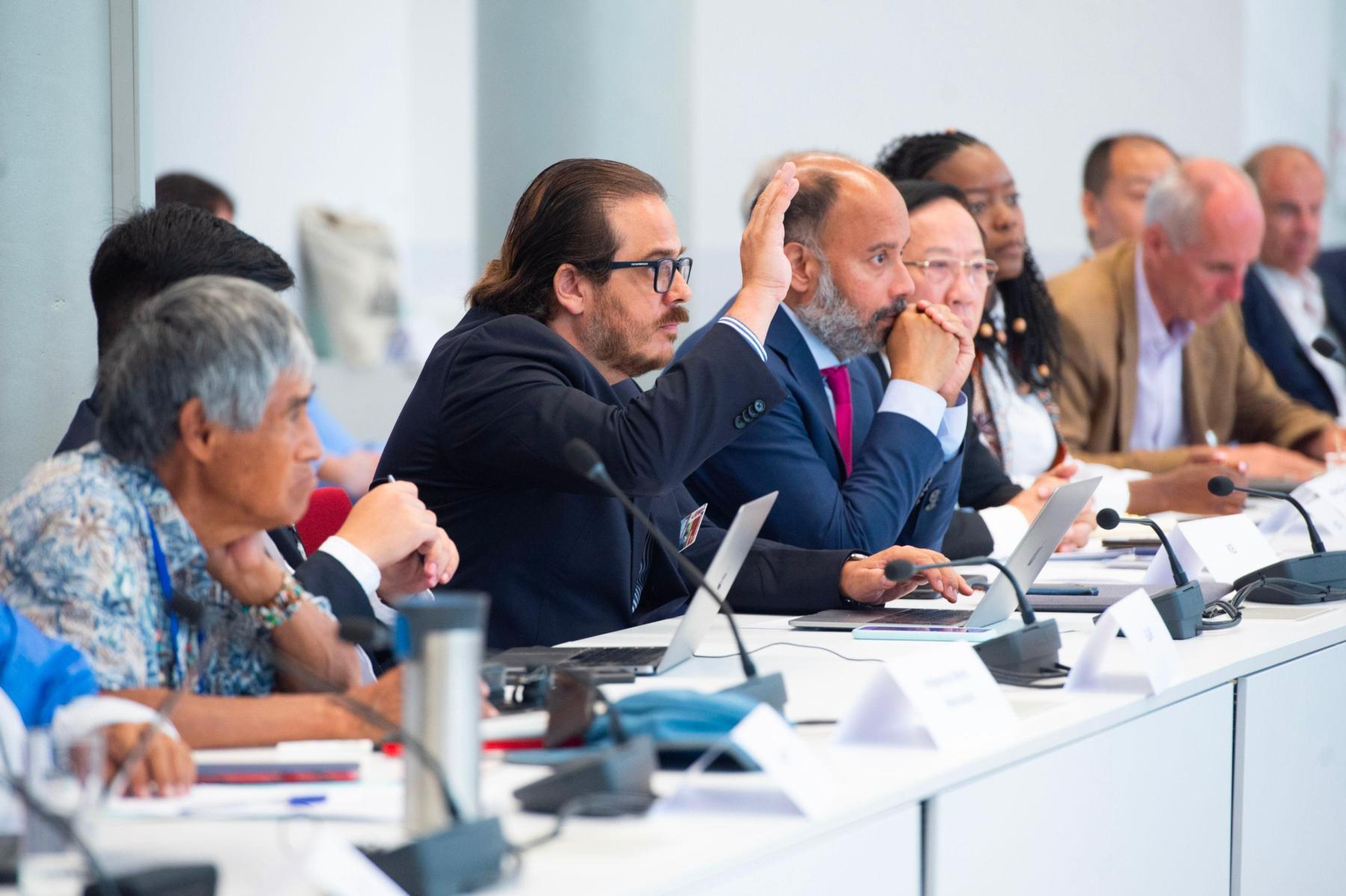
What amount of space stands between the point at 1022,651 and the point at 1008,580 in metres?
0.27

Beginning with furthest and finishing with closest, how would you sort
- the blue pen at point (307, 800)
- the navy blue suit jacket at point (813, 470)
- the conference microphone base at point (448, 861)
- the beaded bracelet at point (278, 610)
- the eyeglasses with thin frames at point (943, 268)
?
the eyeglasses with thin frames at point (943, 268)
the navy blue suit jacket at point (813, 470)
the beaded bracelet at point (278, 610)
the blue pen at point (307, 800)
the conference microphone base at point (448, 861)

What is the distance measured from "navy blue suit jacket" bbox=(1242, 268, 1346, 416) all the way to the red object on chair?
365 cm

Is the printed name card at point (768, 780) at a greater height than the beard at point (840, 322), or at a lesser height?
lesser

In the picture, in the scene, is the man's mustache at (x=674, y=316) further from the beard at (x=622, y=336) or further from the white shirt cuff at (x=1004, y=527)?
the white shirt cuff at (x=1004, y=527)

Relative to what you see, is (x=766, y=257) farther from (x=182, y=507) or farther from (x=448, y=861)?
(x=448, y=861)

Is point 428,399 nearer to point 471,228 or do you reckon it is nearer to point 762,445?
point 762,445

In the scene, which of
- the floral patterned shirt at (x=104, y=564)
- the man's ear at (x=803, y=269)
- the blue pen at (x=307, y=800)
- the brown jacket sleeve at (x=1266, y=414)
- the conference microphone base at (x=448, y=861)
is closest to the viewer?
the conference microphone base at (x=448, y=861)

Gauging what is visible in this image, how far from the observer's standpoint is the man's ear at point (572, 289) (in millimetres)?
2287

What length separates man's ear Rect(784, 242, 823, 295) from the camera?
279cm

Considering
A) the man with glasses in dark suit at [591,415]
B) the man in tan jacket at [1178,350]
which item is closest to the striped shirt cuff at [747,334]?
the man with glasses in dark suit at [591,415]

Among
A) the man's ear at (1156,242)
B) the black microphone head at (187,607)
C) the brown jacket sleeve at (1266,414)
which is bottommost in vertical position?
the brown jacket sleeve at (1266,414)

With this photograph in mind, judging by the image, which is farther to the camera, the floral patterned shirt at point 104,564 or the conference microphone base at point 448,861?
the floral patterned shirt at point 104,564

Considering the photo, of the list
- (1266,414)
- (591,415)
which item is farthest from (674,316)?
(1266,414)

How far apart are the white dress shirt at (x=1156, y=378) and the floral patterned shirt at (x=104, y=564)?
3292 millimetres
